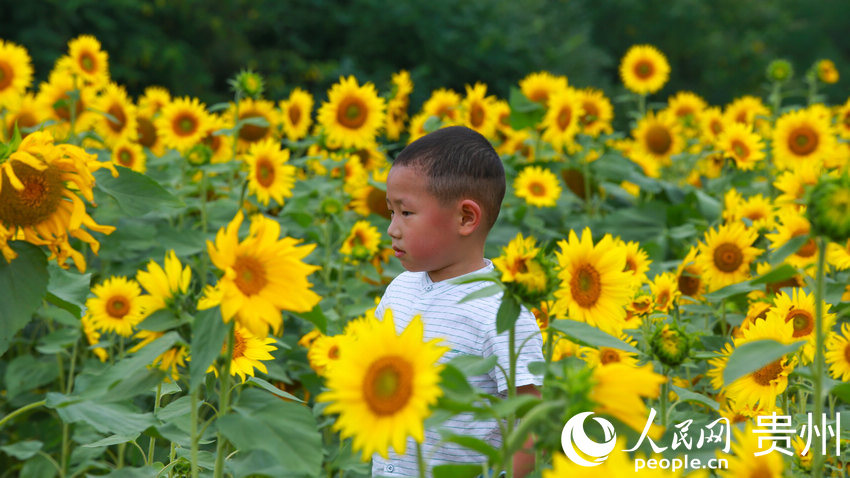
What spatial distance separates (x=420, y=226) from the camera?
1.76m

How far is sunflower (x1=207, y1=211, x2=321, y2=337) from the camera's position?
1.06 m

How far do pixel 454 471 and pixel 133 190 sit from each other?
2.58ft

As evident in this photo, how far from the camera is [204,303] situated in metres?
1.08

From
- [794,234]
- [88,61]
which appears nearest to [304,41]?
[88,61]

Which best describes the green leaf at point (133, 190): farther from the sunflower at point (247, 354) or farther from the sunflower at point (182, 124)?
the sunflower at point (182, 124)

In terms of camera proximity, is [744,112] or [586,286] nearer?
[586,286]

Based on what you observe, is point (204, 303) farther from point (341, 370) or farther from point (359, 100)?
point (359, 100)

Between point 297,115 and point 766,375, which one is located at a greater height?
point 297,115

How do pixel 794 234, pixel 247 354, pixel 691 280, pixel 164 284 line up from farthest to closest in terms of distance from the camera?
1. pixel 691 280
2. pixel 794 234
3. pixel 247 354
4. pixel 164 284

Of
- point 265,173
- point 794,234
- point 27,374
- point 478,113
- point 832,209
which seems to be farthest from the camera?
point 478,113

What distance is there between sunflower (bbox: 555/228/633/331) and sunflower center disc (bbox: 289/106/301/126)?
2.55 meters

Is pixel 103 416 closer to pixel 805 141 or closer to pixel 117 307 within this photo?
pixel 117 307

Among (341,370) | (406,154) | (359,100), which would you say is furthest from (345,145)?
(341,370)

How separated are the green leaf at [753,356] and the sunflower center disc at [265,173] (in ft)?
6.73
